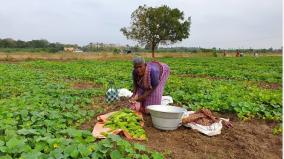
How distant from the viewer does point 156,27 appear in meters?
40.1

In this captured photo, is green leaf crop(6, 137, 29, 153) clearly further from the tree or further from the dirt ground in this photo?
the tree

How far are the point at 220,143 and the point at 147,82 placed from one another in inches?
64.4

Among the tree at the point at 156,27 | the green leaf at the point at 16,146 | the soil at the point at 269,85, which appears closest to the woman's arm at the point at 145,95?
the green leaf at the point at 16,146

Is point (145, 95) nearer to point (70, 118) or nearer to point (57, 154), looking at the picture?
point (70, 118)

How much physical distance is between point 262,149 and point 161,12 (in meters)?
36.5

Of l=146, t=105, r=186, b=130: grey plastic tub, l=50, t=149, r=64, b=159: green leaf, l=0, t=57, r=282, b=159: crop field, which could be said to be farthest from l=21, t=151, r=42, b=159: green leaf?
l=146, t=105, r=186, b=130: grey plastic tub

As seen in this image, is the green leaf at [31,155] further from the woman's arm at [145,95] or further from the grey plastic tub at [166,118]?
the woman's arm at [145,95]

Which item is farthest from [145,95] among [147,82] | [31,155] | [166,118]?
[31,155]

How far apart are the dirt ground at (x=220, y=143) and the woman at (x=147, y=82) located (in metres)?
0.44

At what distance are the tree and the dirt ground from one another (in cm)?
3433

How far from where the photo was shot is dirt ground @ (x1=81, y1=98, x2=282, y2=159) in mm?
4555

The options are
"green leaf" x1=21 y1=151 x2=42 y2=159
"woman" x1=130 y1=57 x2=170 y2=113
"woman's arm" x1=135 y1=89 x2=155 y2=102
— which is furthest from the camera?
"woman's arm" x1=135 y1=89 x2=155 y2=102

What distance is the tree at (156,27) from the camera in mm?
40125

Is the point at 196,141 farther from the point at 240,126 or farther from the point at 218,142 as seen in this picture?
the point at 240,126
